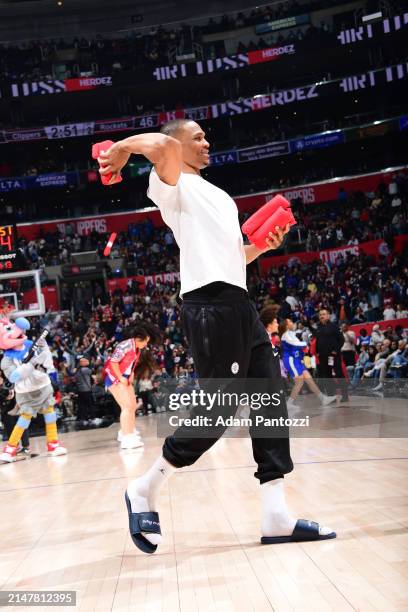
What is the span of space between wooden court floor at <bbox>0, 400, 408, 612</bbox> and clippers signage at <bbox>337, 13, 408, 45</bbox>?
28.3 meters

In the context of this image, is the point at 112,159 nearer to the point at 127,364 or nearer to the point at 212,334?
the point at 212,334

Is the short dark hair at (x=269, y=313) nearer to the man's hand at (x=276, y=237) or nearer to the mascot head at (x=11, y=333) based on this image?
the mascot head at (x=11, y=333)

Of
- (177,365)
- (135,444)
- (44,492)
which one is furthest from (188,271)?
(177,365)

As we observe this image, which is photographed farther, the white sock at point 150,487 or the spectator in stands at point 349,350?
the spectator in stands at point 349,350

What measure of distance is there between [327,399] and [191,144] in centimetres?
991

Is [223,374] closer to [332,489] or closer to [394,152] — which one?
[332,489]

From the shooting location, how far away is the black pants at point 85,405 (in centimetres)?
1650

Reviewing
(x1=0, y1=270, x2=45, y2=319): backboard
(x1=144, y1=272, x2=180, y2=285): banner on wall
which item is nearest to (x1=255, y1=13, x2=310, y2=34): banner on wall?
(x1=144, y1=272, x2=180, y2=285): banner on wall

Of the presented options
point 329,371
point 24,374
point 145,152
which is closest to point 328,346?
point 329,371

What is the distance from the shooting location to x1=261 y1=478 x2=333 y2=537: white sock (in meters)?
3.45

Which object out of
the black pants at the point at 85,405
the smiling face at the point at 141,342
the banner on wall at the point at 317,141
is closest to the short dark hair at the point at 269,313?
the smiling face at the point at 141,342

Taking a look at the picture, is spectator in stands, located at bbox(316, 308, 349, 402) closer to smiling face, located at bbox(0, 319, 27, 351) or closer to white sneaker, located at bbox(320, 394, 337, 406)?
white sneaker, located at bbox(320, 394, 337, 406)

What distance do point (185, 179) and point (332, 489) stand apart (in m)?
2.33

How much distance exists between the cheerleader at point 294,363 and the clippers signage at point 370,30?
22.6 metres
